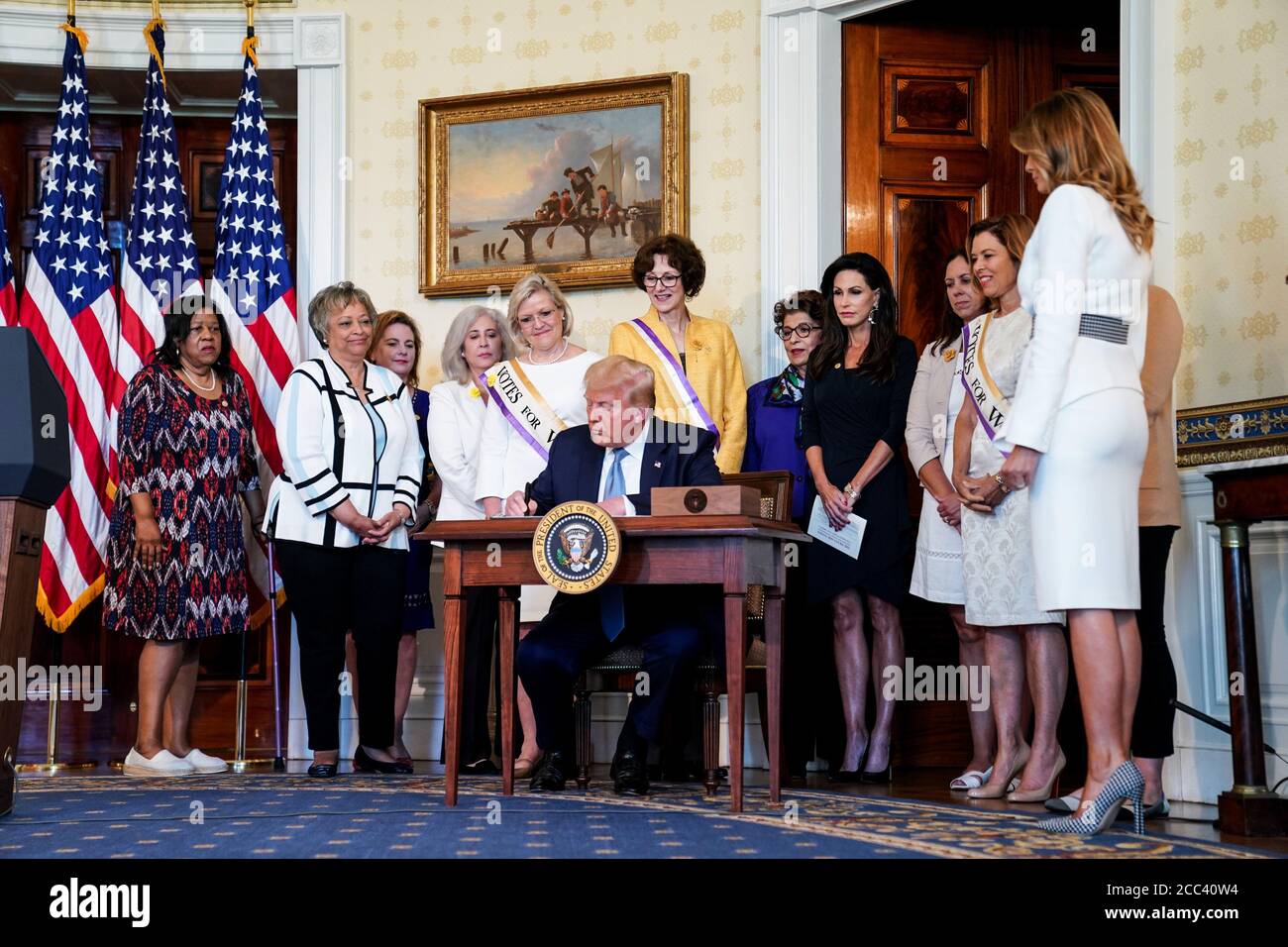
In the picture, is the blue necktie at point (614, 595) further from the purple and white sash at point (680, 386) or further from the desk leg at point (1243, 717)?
the desk leg at point (1243, 717)

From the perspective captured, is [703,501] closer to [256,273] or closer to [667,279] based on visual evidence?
[667,279]

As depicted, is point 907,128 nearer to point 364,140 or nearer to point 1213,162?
point 1213,162

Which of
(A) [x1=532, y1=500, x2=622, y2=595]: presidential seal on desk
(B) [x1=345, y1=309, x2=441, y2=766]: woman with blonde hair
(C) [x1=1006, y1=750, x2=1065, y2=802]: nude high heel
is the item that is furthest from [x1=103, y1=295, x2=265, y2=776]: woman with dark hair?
(C) [x1=1006, y1=750, x2=1065, y2=802]: nude high heel

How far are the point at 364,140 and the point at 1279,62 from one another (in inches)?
146

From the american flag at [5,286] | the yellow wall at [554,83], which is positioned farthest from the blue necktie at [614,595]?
the american flag at [5,286]

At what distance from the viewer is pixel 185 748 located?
214 inches

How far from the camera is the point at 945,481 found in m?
4.64

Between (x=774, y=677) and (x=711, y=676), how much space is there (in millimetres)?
468

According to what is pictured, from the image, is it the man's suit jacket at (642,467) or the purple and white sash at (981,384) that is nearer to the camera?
the man's suit jacket at (642,467)

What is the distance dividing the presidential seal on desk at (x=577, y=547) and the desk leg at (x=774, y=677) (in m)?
0.46

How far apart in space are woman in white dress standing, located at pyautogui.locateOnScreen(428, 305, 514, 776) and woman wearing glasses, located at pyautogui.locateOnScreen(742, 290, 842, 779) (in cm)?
97

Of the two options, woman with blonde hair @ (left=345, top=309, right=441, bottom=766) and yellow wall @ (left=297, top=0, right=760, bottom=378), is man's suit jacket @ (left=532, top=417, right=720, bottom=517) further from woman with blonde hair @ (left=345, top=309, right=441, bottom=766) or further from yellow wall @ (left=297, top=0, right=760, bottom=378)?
yellow wall @ (left=297, top=0, right=760, bottom=378)

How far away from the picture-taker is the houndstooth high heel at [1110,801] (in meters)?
3.25
